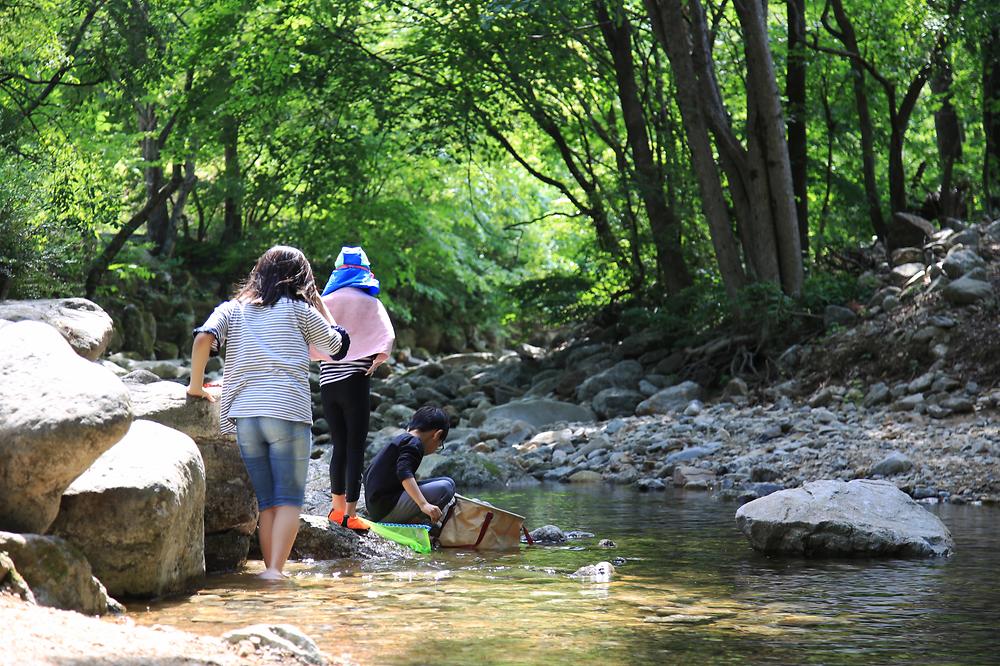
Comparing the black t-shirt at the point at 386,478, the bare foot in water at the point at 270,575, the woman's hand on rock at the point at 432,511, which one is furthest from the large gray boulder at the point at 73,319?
the woman's hand on rock at the point at 432,511

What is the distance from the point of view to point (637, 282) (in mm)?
20438

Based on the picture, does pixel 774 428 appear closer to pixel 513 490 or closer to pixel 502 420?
pixel 513 490

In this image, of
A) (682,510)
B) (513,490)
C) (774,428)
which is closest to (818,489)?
(682,510)

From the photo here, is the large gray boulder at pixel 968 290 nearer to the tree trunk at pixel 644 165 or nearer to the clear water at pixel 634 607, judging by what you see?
the tree trunk at pixel 644 165

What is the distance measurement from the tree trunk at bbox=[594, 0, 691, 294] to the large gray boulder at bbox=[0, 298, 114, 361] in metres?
13.0

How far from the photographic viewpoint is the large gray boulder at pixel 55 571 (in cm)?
421

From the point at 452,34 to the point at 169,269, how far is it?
11696 millimetres

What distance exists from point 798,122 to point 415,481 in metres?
13.5

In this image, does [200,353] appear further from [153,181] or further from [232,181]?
[153,181]

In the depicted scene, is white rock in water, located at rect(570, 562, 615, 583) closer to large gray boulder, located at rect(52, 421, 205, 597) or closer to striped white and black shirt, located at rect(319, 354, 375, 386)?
striped white and black shirt, located at rect(319, 354, 375, 386)

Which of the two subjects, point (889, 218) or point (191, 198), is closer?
point (889, 218)

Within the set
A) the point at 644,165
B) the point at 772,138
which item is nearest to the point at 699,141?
the point at 772,138

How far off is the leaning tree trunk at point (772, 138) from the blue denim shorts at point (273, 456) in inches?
466

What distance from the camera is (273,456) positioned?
561 cm
